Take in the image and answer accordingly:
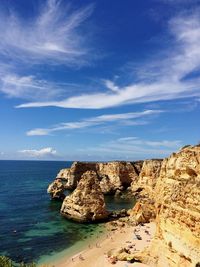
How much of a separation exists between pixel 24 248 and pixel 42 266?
1161 cm

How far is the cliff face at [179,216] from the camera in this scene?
31609mm

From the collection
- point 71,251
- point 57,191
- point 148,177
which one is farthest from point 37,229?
point 148,177

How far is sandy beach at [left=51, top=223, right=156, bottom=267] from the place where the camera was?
51594 mm

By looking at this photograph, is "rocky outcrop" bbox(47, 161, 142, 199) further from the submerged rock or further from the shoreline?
the shoreline

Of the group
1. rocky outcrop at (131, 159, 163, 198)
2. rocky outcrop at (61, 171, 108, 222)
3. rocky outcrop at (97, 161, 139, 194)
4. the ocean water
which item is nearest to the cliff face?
the ocean water

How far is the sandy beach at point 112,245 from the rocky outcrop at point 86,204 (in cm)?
667

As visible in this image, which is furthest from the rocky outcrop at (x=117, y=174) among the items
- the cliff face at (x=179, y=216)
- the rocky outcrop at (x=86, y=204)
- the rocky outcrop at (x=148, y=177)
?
the cliff face at (x=179, y=216)

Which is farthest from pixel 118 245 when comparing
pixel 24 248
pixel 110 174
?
pixel 110 174

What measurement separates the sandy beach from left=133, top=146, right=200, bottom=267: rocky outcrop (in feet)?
18.2

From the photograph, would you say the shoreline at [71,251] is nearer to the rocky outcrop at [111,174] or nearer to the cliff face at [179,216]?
the cliff face at [179,216]

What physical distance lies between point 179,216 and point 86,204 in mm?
45511

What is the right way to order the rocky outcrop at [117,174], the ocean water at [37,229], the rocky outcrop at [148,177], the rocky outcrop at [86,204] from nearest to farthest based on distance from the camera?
the ocean water at [37,229], the rocky outcrop at [86,204], the rocky outcrop at [148,177], the rocky outcrop at [117,174]

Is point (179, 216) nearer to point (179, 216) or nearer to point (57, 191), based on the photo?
point (179, 216)

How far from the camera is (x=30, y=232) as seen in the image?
227 feet
